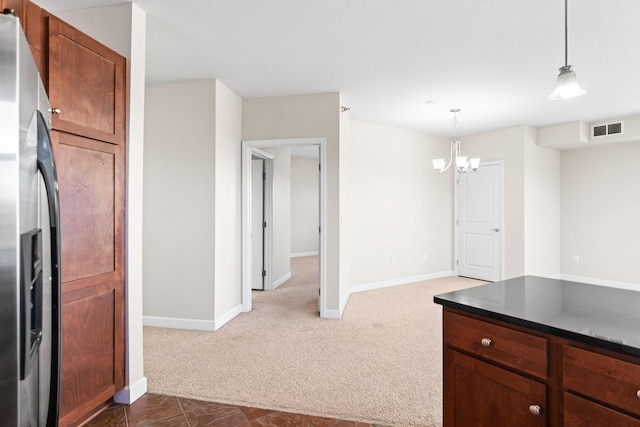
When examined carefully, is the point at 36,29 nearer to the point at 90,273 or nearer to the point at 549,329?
the point at 90,273

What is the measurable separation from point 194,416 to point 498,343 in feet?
5.98

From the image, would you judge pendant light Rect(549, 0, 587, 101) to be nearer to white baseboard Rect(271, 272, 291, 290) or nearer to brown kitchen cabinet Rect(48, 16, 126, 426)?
brown kitchen cabinet Rect(48, 16, 126, 426)

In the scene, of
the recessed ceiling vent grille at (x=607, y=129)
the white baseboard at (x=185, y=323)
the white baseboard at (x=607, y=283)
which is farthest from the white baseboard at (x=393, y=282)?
the recessed ceiling vent grille at (x=607, y=129)

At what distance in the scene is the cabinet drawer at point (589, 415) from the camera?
1031 mm

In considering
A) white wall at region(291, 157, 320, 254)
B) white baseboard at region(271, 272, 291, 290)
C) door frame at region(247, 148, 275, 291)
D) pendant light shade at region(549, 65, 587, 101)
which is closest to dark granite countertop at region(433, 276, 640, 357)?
pendant light shade at region(549, 65, 587, 101)

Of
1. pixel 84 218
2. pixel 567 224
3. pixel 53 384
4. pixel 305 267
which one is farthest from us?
pixel 305 267

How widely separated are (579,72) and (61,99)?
4.33 m

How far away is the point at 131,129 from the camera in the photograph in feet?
7.55

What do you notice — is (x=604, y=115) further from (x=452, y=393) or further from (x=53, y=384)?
(x=53, y=384)

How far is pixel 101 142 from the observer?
208cm

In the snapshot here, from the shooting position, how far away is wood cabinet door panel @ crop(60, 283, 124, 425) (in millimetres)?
1851

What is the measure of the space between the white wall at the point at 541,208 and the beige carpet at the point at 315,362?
2518mm

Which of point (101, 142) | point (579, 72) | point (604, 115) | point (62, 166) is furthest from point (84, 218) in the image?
point (604, 115)

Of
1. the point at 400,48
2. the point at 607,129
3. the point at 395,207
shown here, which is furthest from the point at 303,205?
the point at 400,48
